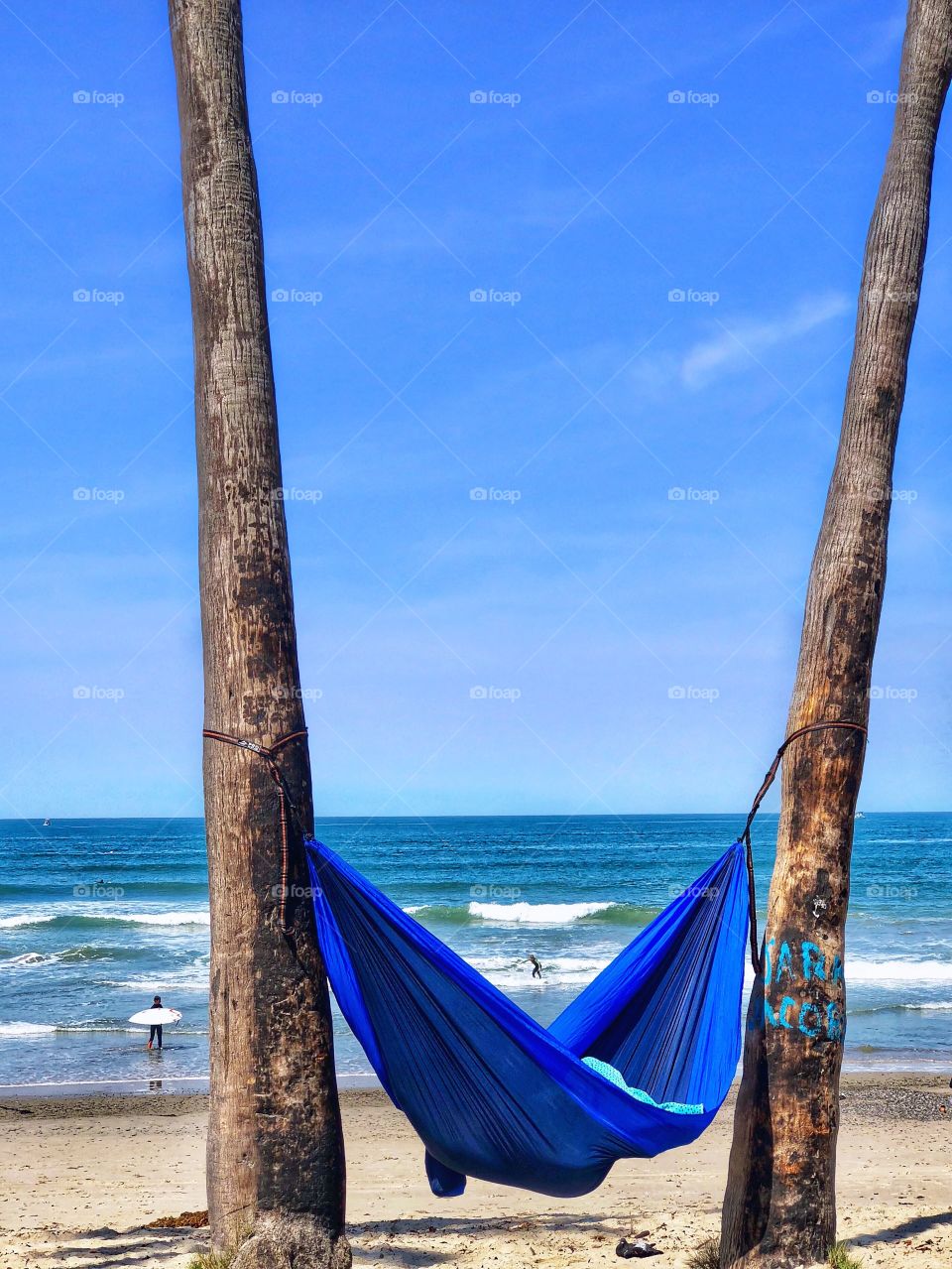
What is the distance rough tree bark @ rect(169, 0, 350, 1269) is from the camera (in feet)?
11.0

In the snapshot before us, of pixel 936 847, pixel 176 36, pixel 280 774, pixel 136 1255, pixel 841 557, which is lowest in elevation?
pixel 936 847

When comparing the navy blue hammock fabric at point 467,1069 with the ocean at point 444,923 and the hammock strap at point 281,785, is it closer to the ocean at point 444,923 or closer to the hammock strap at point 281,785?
the hammock strap at point 281,785

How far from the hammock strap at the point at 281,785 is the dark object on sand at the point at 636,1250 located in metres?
2.01

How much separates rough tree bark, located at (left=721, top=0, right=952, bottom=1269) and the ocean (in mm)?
7674

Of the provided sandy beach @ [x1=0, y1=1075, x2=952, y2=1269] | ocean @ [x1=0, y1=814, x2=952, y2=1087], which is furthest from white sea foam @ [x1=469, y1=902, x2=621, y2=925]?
sandy beach @ [x1=0, y1=1075, x2=952, y2=1269]

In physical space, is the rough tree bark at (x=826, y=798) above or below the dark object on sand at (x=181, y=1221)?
above

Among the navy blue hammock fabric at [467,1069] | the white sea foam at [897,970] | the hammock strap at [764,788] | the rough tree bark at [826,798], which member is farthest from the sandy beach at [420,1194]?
the white sea foam at [897,970]

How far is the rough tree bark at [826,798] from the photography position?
3619mm

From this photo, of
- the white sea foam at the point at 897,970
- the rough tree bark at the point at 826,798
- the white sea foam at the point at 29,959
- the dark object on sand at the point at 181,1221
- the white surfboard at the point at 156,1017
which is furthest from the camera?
the white sea foam at the point at 29,959

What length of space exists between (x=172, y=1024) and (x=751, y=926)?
10.4 metres

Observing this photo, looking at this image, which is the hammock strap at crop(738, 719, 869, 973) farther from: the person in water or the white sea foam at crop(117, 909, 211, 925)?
the white sea foam at crop(117, 909, 211, 925)

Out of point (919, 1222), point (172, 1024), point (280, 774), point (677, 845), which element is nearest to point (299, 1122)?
point (280, 774)

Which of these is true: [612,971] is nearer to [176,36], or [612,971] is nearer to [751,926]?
[751,926]

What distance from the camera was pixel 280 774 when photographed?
3.46 metres
